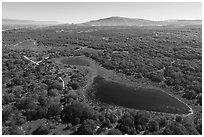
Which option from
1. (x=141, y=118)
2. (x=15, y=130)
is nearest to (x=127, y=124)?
(x=141, y=118)

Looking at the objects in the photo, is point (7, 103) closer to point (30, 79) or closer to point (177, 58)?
point (30, 79)

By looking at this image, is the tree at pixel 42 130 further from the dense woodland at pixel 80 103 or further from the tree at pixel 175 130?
the tree at pixel 175 130

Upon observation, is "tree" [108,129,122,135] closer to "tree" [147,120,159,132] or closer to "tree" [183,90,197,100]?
"tree" [147,120,159,132]

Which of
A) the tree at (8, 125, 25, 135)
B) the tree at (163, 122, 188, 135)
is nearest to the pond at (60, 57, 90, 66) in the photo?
the tree at (8, 125, 25, 135)

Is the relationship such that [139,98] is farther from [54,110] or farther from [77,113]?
[54,110]

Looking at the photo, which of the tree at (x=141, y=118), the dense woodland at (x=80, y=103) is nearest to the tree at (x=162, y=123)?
the dense woodland at (x=80, y=103)

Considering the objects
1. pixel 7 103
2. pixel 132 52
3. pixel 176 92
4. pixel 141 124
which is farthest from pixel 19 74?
pixel 132 52
